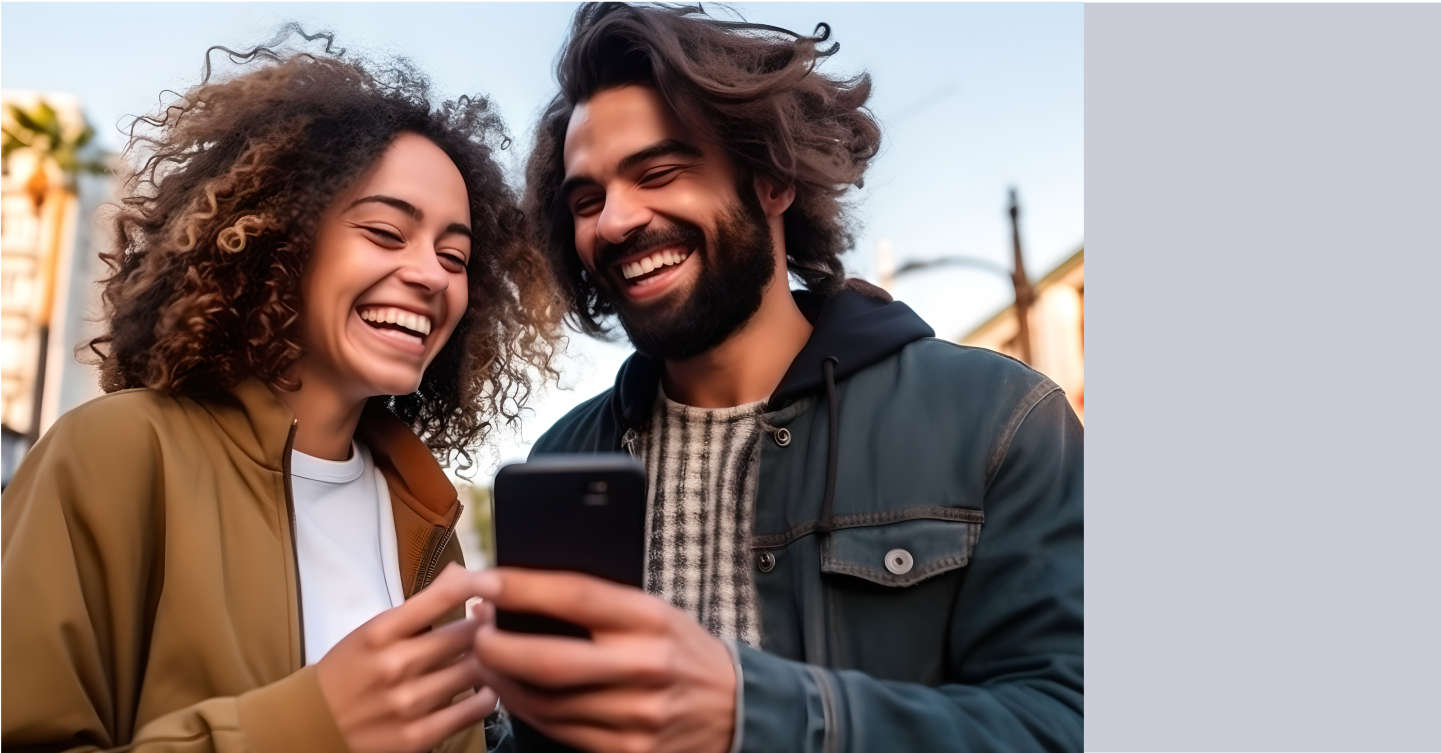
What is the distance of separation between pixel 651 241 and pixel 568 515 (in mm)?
1318

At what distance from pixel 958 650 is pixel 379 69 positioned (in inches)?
72.2

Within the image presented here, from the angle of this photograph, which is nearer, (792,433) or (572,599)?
(572,599)

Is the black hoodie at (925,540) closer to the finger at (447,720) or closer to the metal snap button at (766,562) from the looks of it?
the metal snap button at (766,562)

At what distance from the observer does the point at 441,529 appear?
212cm

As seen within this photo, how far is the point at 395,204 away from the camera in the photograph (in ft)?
6.57

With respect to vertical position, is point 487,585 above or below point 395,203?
below

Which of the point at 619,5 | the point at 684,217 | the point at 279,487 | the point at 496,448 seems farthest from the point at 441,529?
the point at 619,5

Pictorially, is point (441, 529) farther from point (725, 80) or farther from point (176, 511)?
point (725, 80)

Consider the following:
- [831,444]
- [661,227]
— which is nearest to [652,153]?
[661,227]

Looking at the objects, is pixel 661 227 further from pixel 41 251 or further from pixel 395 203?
pixel 41 251

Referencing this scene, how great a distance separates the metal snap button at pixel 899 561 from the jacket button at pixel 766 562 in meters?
0.27

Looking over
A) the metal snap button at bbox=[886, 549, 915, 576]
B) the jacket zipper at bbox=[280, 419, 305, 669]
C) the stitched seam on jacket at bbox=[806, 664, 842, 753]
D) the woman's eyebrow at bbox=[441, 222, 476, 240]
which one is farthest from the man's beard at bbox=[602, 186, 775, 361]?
the stitched seam on jacket at bbox=[806, 664, 842, 753]

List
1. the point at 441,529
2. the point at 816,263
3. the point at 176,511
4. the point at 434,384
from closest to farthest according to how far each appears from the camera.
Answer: the point at 176,511
the point at 441,529
the point at 434,384
the point at 816,263

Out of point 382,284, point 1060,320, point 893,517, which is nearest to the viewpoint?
point 382,284
